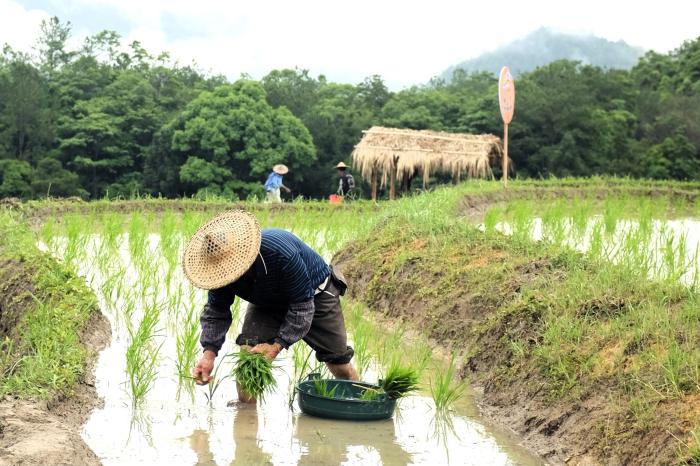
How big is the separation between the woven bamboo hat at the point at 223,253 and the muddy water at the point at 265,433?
58 cm

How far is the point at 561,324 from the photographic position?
3.88m

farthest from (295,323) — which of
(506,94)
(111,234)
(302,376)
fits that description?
(506,94)

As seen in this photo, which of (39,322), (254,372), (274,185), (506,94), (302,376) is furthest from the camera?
(274,185)

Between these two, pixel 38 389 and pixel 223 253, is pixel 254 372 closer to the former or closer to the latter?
pixel 223 253

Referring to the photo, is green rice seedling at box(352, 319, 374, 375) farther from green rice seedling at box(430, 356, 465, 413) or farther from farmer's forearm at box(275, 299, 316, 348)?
farmer's forearm at box(275, 299, 316, 348)

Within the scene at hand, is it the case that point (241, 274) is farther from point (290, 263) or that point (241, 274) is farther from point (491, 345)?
point (491, 345)

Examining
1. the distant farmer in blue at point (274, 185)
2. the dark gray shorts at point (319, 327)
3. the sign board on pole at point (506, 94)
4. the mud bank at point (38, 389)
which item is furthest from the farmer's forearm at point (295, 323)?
the distant farmer in blue at point (274, 185)

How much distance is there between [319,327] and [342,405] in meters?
0.37

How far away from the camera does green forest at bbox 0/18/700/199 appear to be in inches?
864

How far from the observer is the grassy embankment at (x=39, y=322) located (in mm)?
3516

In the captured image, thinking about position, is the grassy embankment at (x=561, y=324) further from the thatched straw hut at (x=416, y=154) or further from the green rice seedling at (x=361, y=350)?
the thatched straw hut at (x=416, y=154)

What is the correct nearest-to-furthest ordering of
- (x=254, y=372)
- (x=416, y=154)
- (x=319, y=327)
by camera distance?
(x=254, y=372) < (x=319, y=327) < (x=416, y=154)

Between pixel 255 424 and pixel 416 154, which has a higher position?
pixel 416 154

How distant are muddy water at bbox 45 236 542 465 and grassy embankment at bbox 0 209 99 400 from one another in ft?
0.73
